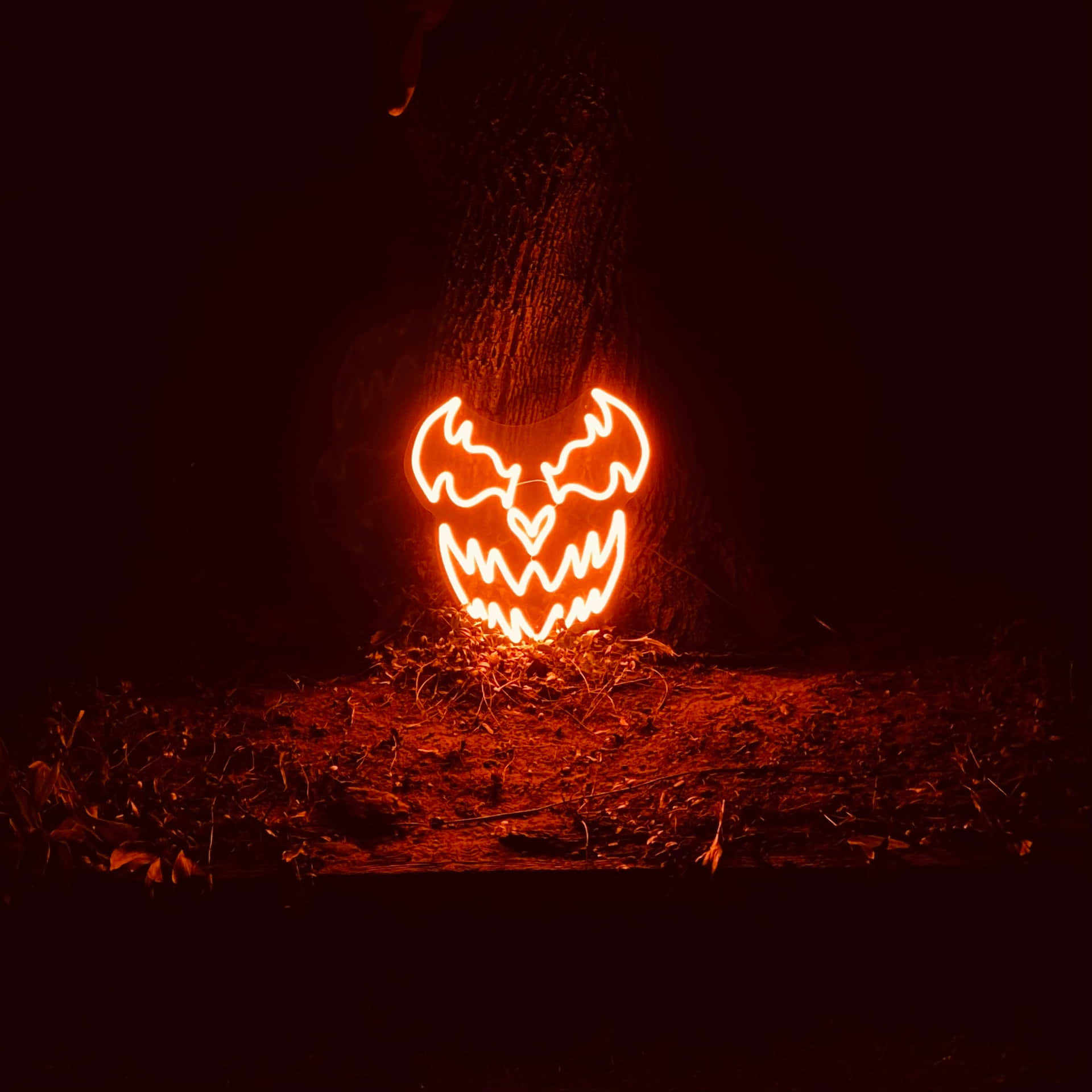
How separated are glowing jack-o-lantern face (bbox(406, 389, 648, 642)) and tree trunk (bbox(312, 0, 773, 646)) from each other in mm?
383

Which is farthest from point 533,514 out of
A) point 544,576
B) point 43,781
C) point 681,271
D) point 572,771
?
point 43,781

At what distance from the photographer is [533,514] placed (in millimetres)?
5430

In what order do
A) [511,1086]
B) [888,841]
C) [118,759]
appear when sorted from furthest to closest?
[118,759], [888,841], [511,1086]

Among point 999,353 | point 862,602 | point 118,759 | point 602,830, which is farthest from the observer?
point 999,353

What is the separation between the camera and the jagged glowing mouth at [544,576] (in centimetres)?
525

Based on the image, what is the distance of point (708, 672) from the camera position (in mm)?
5297

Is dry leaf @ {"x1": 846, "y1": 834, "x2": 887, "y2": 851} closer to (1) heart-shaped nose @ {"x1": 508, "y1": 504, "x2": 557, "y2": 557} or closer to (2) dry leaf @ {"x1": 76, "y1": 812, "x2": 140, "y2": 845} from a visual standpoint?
(1) heart-shaped nose @ {"x1": 508, "y1": 504, "x2": 557, "y2": 557}

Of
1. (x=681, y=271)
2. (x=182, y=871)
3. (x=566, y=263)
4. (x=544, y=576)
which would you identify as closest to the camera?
(x=182, y=871)

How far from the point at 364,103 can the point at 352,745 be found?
4779 millimetres

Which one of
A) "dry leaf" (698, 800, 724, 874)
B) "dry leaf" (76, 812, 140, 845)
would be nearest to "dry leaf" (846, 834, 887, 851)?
"dry leaf" (698, 800, 724, 874)

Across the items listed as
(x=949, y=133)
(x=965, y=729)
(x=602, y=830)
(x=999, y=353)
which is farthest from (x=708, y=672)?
(x=949, y=133)

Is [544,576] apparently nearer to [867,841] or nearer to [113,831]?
[867,841]

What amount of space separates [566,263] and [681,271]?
4.77ft

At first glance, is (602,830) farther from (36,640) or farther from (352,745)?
(36,640)
